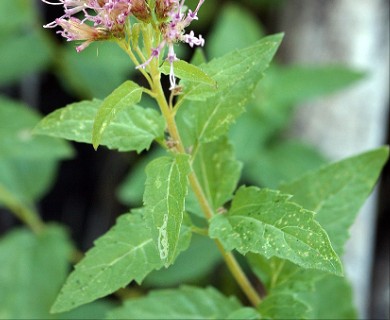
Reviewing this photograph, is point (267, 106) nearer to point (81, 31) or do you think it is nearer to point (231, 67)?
point (231, 67)

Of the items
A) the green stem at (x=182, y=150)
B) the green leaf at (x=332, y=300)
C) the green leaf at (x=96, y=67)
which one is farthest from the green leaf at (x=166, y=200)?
the green leaf at (x=96, y=67)

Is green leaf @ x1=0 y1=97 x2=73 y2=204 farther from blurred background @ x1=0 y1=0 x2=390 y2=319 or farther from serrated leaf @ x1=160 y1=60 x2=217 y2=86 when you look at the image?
serrated leaf @ x1=160 y1=60 x2=217 y2=86

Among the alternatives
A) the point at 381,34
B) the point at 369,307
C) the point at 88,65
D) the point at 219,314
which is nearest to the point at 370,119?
the point at 381,34

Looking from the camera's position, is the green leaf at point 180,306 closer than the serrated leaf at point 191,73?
No

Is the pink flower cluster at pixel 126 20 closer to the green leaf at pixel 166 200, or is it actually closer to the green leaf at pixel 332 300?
the green leaf at pixel 166 200

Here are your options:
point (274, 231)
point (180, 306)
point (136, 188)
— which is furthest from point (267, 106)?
point (274, 231)

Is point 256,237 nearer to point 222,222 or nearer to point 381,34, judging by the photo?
point 222,222
